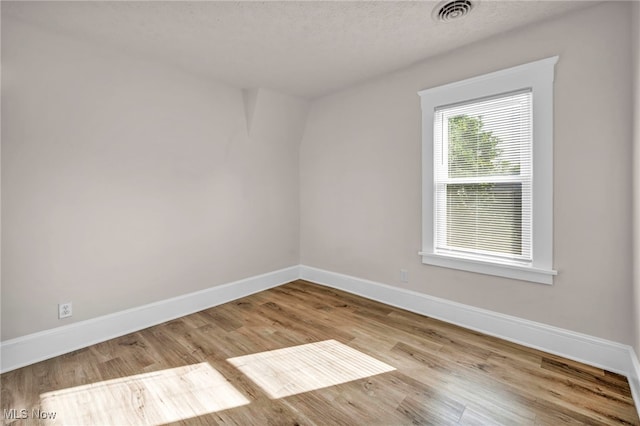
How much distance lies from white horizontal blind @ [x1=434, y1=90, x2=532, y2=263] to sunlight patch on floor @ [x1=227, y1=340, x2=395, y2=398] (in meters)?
1.35

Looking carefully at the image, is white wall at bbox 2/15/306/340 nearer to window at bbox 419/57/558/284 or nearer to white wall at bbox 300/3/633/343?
white wall at bbox 300/3/633/343

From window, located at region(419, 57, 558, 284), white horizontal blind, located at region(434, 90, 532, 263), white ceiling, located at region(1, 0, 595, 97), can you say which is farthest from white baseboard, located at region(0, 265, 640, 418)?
white ceiling, located at region(1, 0, 595, 97)

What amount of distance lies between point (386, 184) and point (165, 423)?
2.71m

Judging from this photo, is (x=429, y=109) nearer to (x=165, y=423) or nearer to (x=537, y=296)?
(x=537, y=296)

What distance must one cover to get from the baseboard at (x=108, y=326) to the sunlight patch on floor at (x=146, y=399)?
1.81ft

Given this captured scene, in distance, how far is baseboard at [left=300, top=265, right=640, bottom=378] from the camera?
2016mm

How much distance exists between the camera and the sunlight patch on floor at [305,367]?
1.94 metres

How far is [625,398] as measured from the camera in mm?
1748

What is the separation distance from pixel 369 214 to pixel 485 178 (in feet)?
4.20

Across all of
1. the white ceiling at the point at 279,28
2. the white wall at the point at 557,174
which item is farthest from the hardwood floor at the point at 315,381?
the white ceiling at the point at 279,28

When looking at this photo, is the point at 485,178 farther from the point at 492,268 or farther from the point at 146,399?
the point at 146,399

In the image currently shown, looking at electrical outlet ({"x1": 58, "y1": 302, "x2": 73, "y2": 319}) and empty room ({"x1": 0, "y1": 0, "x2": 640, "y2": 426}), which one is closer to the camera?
empty room ({"x1": 0, "y1": 0, "x2": 640, "y2": 426})

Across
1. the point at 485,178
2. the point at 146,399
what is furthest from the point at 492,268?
the point at 146,399

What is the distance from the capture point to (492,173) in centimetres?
250
